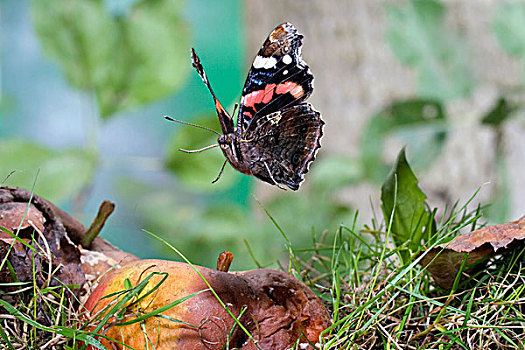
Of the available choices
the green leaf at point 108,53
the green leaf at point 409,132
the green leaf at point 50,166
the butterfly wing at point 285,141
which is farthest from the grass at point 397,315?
the green leaf at point 108,53

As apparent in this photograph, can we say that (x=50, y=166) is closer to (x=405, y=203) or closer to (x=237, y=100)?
(x=237, y=100)

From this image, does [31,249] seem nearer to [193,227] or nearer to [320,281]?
[320,281]

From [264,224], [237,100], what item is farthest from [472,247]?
[264,224]

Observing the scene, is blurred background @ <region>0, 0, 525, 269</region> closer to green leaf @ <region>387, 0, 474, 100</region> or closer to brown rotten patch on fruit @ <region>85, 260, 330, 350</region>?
green leaf @ <region>387, 0, 474, 100</region>

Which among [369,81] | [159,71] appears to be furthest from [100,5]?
[369,81]

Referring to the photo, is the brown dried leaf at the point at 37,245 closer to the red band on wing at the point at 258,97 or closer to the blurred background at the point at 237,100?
the blurred background at the point at 237,100

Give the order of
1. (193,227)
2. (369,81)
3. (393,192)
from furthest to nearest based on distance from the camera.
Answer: (369,81) < (193,227) < (393,192)
